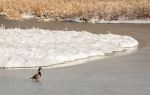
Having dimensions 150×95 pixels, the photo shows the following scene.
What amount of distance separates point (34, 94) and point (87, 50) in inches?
256

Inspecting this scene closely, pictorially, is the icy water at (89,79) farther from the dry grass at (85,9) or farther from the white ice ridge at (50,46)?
the dry grass at (85,9)

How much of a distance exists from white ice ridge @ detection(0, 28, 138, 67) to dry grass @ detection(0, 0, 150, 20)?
12.4 meters

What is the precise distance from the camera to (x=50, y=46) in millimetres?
17484

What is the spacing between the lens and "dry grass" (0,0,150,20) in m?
34.0

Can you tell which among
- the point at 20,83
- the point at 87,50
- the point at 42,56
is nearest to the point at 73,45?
the point at 87,50

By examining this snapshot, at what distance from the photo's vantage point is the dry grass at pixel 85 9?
34031 millimetres

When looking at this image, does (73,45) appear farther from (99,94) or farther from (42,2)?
(42,2)

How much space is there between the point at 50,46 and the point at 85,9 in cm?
1728

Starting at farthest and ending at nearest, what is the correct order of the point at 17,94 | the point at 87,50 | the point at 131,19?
1. the point at 131,19
2. the point at 87,50
3. the point at 17,94

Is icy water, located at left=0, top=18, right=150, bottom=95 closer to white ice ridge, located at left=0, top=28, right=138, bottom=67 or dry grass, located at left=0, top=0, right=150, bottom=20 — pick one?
white ice ridge, located at left=0, top=28, right=138, bottom=67

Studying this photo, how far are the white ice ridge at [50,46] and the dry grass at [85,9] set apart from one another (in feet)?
40.8

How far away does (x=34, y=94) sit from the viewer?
10734 millimetres

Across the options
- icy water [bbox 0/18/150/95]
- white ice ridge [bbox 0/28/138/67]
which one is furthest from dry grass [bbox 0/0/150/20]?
icy water [bbox 0/18/150/95]

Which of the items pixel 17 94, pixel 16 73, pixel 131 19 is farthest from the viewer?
pixel 131 19
